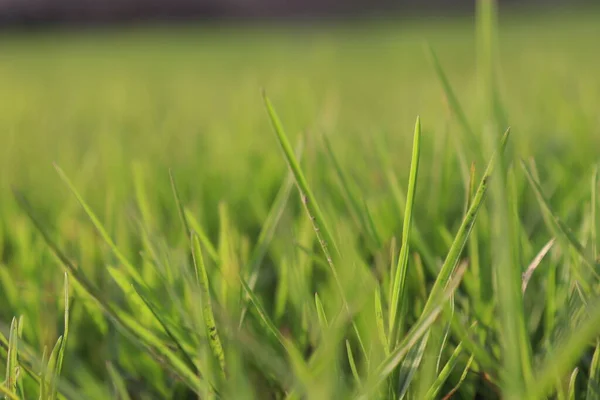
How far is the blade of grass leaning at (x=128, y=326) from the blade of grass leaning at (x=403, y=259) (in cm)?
11

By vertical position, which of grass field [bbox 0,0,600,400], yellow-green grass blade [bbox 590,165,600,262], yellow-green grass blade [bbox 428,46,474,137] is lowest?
grass field [bbox 0,0,600,400]

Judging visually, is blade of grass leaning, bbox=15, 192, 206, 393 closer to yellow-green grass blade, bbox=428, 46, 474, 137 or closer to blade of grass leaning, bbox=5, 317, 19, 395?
blade of grass leaning, bbox=5, 317, 19, 395

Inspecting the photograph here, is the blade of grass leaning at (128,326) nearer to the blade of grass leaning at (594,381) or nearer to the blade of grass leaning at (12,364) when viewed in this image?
the blade of grass leaning at (12,364)

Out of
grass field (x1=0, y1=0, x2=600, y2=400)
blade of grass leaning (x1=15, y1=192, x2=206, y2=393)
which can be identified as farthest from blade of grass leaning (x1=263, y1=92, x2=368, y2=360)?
blade of grass leaning (x1=15, y1=192, x2=206, y2=393)

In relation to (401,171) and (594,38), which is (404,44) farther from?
(401,171)

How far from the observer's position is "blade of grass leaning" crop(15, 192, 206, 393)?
34 cm

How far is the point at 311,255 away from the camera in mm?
415

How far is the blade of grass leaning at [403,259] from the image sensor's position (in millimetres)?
295

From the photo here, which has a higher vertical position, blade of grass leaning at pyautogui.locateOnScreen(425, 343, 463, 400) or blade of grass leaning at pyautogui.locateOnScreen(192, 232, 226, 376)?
blade of grass leaning at pyautogui.locateOnScreen(192, 232, 226, 376)

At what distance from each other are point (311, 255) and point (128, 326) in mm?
128

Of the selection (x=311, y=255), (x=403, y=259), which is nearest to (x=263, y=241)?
(x=311, y=255)

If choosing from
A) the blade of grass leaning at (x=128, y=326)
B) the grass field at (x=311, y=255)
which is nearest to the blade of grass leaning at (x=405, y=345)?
the grass field at (x=311, y=255)

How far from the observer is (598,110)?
109cm

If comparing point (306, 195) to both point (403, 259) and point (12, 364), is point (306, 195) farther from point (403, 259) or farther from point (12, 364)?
point (12, 364)
